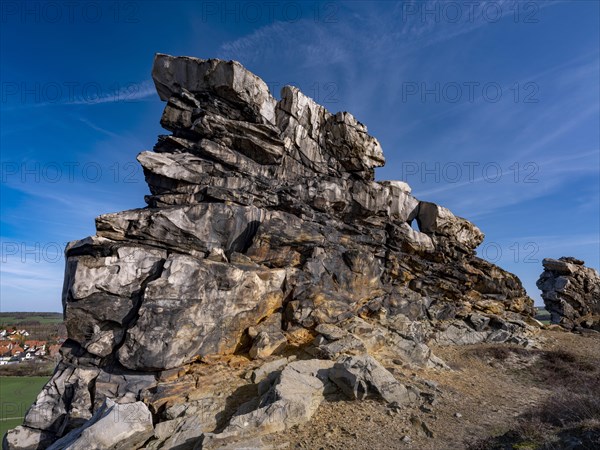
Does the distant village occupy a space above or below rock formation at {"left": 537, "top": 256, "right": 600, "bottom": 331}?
below

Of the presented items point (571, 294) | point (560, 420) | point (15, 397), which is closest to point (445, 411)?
point (560, 420)

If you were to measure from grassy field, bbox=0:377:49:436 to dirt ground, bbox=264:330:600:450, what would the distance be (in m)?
43.9

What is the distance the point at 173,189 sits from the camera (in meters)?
20.6

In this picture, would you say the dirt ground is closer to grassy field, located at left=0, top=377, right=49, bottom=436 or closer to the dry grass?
the dry grass

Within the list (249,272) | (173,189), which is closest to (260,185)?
(173,189)

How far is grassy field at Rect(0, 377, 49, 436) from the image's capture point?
42694 millimetres

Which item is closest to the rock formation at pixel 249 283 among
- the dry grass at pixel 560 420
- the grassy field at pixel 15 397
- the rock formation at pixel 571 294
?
the dry grass at pixel 560 420

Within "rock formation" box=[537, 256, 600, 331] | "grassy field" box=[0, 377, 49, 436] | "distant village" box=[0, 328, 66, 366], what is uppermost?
"rock formation" box=[537, 256, 600, 331]

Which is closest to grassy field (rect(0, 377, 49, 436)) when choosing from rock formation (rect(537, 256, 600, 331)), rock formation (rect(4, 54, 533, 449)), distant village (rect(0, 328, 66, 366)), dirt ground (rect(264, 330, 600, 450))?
distant village (rect(0, 328, 66, 366))

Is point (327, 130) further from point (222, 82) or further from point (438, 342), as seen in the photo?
point (438, 342)

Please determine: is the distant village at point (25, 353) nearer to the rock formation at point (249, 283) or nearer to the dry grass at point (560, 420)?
the rock formation at point (249, 283)

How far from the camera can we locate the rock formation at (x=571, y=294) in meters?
35.1

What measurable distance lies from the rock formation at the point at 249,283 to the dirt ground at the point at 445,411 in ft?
2.17

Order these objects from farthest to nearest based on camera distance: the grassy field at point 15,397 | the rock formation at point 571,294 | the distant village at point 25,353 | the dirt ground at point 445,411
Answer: the distant village at point 25,353 → the grassy field at point 15,397 → the rock formation at point 571,294 → the dirt ground at point 445,411
